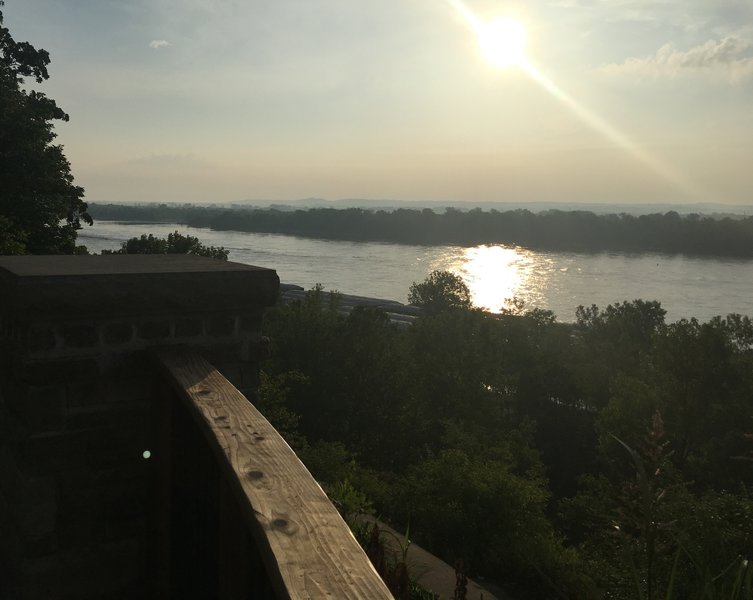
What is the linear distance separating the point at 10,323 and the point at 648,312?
48.0m

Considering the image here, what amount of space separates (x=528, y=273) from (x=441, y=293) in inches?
1365

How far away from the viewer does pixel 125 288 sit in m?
2.48

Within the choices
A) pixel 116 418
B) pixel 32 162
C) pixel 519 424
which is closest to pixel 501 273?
pixel 519 424

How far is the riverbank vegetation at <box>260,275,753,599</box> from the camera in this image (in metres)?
9.05

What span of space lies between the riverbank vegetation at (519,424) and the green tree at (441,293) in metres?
9.70

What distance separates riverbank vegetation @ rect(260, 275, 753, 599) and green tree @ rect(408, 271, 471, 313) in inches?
382

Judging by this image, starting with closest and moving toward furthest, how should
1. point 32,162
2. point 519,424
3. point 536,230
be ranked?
point 32,162 < point 519,424 < point 536,230

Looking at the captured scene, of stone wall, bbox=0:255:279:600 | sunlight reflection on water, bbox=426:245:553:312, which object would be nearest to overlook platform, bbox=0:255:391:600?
stone wall, bbox=0:255:279:600

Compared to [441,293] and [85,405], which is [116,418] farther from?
[441,293]

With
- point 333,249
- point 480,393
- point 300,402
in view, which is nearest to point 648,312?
point 480,393

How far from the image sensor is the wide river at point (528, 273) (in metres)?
66.6

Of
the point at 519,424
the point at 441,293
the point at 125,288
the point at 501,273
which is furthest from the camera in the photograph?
the point at 501,273

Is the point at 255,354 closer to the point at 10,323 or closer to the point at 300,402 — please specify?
the point at 10,323

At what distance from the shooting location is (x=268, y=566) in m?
1.20
